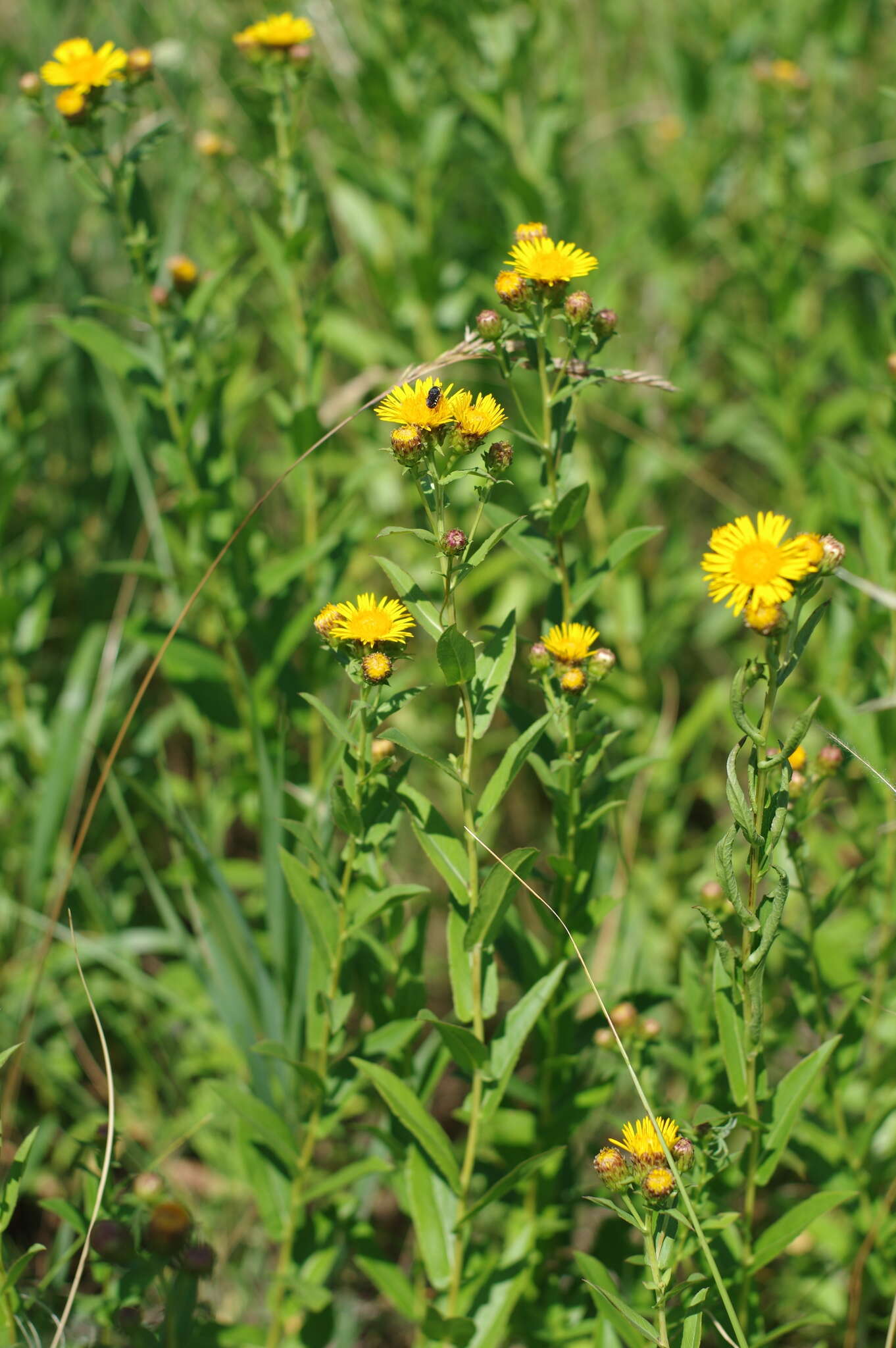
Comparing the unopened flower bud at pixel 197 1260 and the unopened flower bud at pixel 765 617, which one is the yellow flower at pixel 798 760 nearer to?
the unopened flower bud at pixel 765 617

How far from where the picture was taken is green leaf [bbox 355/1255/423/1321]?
1484 mm

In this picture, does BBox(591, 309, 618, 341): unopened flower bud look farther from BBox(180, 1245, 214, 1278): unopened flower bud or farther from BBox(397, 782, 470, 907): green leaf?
BBox(180, 1245, 214, 1278): unopened flower bud

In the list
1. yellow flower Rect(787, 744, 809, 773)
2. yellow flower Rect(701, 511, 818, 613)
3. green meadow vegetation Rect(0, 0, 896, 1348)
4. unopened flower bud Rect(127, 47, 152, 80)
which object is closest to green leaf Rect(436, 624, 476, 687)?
green meadow vegetation Rect(0, 0, 896, 1348)

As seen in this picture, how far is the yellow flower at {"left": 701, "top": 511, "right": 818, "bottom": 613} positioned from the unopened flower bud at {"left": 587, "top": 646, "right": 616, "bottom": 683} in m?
0.22

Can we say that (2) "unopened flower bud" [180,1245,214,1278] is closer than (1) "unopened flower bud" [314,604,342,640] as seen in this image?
No

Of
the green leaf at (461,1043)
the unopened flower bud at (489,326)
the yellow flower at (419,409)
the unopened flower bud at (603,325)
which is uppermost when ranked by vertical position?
the unopened flower bud at (603,325)

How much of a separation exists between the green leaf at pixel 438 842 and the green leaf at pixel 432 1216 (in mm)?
361

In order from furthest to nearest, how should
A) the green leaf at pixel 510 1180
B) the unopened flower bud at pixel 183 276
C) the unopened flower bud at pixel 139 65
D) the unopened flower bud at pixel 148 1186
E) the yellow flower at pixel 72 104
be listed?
the unopened flower bud at pixel 183 276 → the unopened flower bud at pixel 139 65 → the yellow flower at pixel 72 104 → the unopened flower bud at pixel 148 1186 → the green leaf at pixel 510 1180

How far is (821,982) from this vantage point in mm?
1610

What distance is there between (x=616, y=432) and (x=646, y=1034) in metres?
1.55

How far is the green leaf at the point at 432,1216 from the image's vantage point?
1.40m

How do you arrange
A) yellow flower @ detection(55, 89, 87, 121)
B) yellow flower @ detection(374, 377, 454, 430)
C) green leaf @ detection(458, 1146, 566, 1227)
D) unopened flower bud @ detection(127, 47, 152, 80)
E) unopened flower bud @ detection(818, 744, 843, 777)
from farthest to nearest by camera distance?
unopened flower bud @ detection(127, 47, 152, 80), yellow flower @ detection(55, 89, 87, 121), unopened flower bud @ detection(818, 744, 843, 777), green leaf @ detection(458, 1146, 566, 1227), yellow flower @ detection(374, 377, 454, 430)

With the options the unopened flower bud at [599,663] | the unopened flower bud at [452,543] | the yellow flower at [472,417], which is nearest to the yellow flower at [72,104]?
the yellow flower at [472,417]

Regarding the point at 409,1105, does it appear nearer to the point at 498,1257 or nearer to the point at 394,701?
the point at 498,1257
